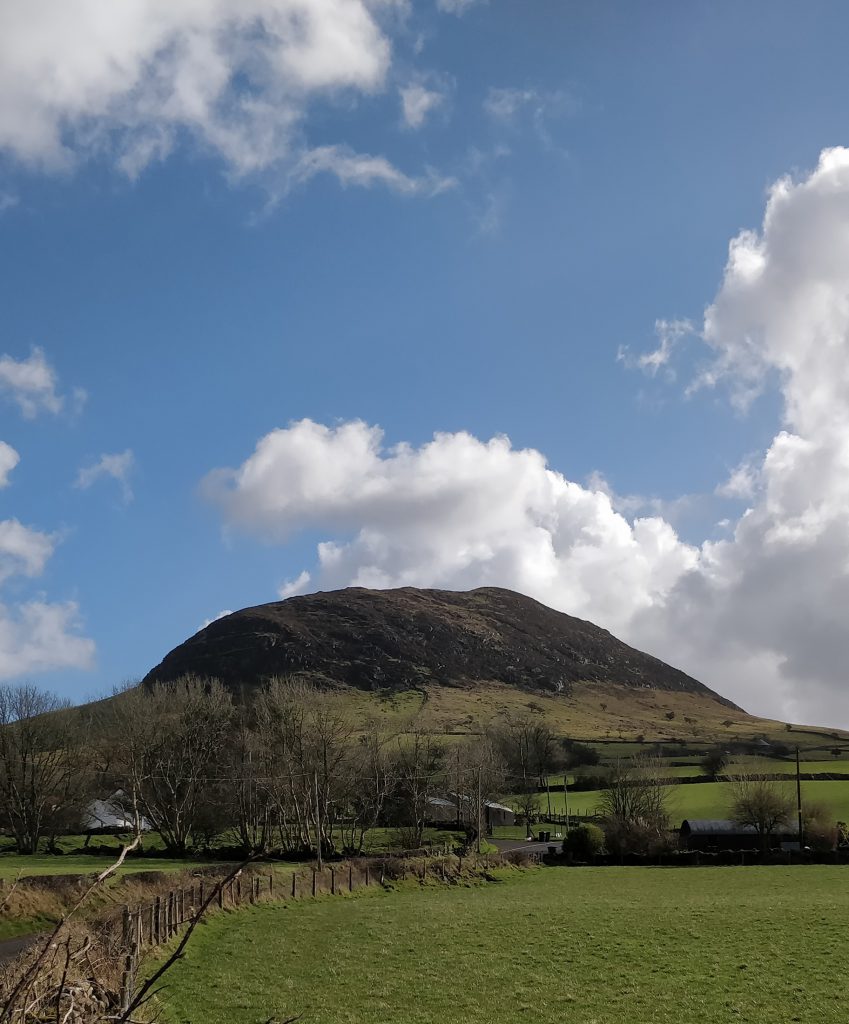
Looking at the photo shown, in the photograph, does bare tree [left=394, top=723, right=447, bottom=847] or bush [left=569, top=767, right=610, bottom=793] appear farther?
bush [left=569, top=767, right=610, bottom=793]

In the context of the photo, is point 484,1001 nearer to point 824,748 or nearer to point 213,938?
point 213,938

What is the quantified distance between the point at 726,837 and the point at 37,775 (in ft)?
228

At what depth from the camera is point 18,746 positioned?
90.9m

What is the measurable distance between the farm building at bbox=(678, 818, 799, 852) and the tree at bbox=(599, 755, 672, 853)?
2.56 metres

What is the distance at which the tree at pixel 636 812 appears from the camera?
77.6 meters

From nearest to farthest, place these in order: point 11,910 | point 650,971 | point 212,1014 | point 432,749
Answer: point 212,1014 → point 650,971 → point 11,910 → point 432,749

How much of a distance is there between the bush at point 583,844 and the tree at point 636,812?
6.49 ft

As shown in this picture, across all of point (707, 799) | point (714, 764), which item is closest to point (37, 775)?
point (707, 799)

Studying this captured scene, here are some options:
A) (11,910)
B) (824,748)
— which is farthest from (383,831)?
(824,748)

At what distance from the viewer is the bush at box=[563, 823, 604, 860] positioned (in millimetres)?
75312

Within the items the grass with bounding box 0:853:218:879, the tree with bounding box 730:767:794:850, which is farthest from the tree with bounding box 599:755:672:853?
the grass with bounding box 0:853:218:879

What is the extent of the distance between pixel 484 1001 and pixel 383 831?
76454mm

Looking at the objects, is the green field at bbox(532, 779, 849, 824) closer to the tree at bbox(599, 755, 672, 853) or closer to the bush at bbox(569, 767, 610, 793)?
the tree at bbox(599, 755, 672, 853)

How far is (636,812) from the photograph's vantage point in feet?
312
